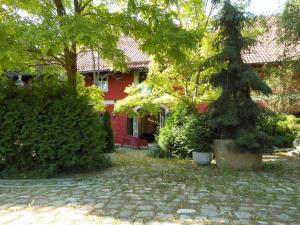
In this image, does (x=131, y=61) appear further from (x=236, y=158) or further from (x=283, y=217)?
(x=283, y=217)

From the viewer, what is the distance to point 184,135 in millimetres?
14016

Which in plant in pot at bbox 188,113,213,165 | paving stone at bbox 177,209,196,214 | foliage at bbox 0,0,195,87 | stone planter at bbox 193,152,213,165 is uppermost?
foliage at bbox 0,0,195,87

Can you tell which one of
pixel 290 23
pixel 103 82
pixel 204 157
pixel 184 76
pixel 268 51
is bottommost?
pixel 204 157

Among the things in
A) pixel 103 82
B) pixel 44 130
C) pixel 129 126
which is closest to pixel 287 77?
pixel 44 130

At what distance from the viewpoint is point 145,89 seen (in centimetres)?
1702

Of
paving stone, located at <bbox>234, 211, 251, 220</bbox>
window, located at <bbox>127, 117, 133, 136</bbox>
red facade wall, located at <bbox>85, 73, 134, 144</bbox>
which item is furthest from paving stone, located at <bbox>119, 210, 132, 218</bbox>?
window, located at <bbox>127, 117, 133, 136</bbox>

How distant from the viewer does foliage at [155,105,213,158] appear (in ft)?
41.9

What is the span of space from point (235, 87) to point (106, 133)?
4092 millimetres

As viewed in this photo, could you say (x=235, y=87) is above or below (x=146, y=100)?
below

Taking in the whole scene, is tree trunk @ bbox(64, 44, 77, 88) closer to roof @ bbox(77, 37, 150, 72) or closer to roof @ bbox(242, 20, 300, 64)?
roof @ bbox(242, 20, 300, 64)

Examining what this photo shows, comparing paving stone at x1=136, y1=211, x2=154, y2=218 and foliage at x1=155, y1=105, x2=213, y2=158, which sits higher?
foliage at x1=155, y1=105, x2=213, y2=158

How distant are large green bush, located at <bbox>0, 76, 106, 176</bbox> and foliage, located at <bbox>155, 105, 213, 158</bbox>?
13.2ft

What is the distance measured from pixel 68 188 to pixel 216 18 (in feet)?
22.4

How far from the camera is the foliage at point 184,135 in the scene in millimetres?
12766
